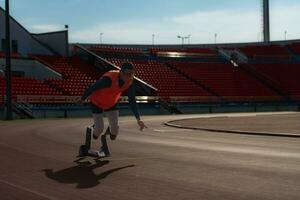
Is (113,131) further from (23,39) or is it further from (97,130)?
(23,39)

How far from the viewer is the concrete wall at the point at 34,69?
50219 mm

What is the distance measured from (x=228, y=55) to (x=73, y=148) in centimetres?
5613

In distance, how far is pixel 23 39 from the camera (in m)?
56.6

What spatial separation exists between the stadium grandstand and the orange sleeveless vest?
2926 centimetres

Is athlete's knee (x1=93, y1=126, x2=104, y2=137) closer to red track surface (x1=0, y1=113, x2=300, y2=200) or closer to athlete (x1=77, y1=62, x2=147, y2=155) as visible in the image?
athlete (x1=77, y1=62, x2=147, y2=155)

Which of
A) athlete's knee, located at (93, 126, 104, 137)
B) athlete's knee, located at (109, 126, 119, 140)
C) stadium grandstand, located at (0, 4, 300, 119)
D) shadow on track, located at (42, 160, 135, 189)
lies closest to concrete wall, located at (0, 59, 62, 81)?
stadium grandstand, located at (0, 4, 300, 119)

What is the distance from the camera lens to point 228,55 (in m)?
69.4

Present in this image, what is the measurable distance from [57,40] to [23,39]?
3713 mm

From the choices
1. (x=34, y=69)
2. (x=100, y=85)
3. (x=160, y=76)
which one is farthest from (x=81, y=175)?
(x=160, y=76)

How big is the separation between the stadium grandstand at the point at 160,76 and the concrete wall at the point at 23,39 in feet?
0.29

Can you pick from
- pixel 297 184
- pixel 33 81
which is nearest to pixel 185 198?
pixel 297 184

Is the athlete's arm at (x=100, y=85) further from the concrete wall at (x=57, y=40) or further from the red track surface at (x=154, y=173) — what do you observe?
the concrete wall at (x=57, y=40)

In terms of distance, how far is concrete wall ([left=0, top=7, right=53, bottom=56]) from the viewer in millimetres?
54438

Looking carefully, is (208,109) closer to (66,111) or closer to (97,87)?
(66,111)
